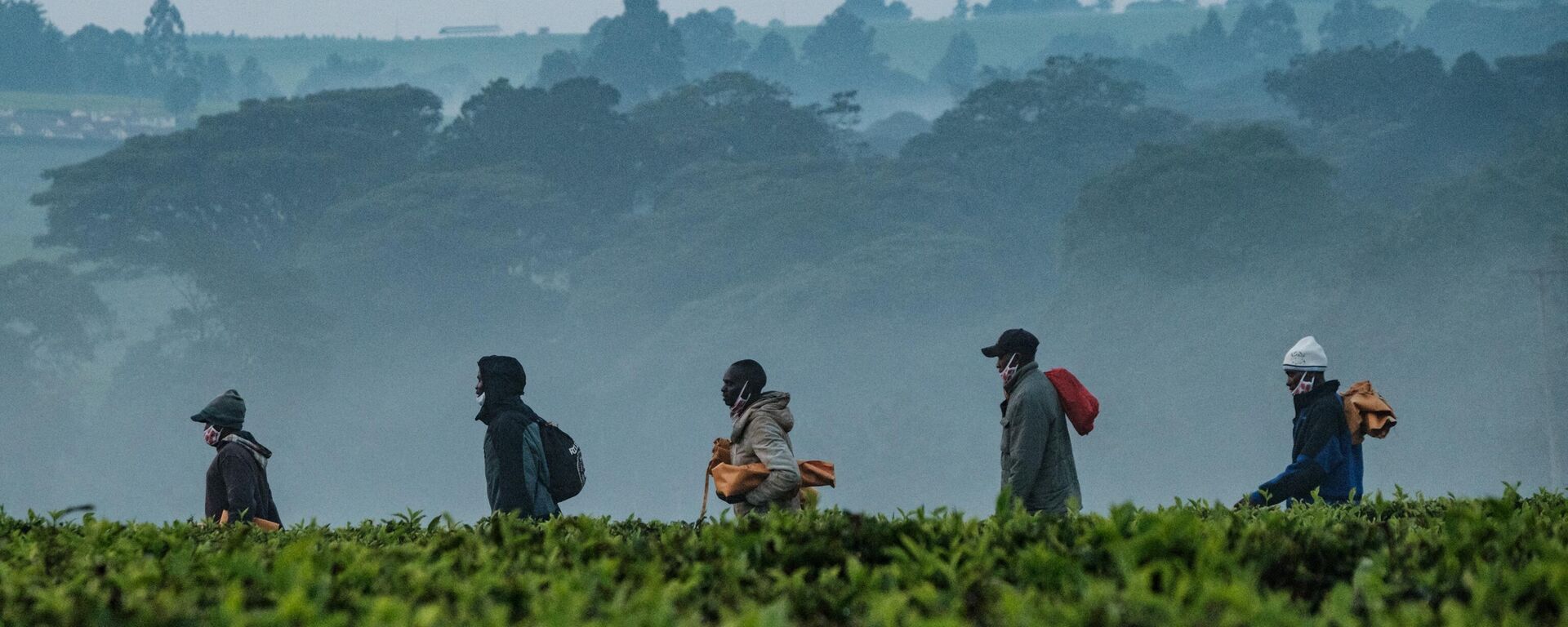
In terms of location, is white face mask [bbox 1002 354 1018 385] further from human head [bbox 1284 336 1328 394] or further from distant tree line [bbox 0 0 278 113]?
distant tree line [bbox 0 0 278 113]

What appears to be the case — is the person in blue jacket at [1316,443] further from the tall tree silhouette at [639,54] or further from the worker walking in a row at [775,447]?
the tall tree silhouette at [639,54]

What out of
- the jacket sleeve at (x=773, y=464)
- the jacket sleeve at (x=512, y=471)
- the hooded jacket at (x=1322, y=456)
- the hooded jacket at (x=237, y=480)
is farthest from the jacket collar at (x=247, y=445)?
the hooded jacket at (x=1322, y=456)

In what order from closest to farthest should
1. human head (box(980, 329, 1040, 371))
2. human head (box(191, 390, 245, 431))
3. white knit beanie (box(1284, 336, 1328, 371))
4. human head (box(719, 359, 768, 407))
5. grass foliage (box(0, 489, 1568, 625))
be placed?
1. grass foliage (box(0, 489, 1568, 625))
2. human head (box(719, 359, 768, 407))
3. human head (box(980, 329, 1040, 371))
4. human head (box(191, 390, 245, 431))
5. white knit beanie (box(1284, 336, 1328, 371))

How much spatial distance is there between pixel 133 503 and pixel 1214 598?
60.8 m

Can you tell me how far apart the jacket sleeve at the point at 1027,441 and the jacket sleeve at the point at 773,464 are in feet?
3.23

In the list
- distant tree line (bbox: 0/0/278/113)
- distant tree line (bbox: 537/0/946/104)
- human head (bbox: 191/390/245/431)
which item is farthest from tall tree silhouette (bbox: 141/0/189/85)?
human head (bbox: 191/390/245/431)

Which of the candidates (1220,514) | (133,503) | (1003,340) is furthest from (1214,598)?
(133,503)

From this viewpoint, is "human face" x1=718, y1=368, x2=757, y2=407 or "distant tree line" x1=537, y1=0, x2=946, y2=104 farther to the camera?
"distant tree line" x1=537, y1=0, x2=946, y2=104

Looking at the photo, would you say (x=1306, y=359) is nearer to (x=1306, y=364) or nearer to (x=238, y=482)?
(x=1306, y=364)

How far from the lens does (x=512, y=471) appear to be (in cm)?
724

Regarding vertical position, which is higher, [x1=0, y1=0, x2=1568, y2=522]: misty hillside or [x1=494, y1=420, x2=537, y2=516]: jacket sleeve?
[x1=0, y1=0, x2=1568, y2=522]: misty hillside

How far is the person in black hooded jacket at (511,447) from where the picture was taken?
724cm

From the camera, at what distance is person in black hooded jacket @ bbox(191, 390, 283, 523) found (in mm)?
7562

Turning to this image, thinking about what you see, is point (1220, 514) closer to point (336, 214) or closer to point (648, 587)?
point (648, 587)
